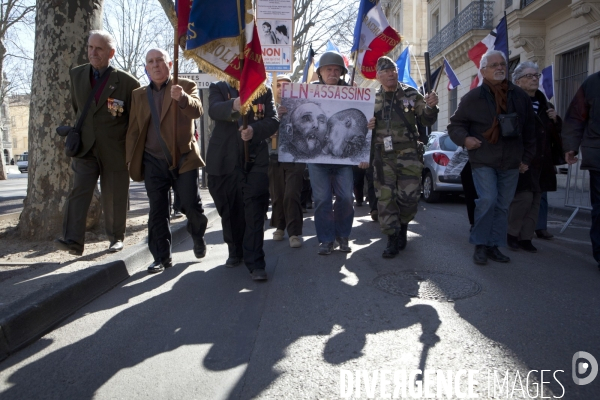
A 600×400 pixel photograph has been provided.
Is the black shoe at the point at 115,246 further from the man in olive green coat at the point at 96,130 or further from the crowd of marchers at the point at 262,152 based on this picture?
the man in olive green coat at the point at 96,130

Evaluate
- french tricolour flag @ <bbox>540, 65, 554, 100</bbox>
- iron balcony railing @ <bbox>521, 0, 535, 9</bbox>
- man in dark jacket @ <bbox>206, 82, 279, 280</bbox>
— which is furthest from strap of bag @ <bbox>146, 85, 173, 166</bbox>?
iron balcony railing @ <bbox>521, 0, 535, 9</bbox>

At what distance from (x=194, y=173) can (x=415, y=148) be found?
7.44 ft

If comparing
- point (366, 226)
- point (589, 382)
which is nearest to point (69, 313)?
point (589, 382)

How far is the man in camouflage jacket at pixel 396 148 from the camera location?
5.65 metres

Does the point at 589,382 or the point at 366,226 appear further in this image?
the point at 366,226

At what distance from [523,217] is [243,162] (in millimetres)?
3127

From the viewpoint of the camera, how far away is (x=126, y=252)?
539 cm

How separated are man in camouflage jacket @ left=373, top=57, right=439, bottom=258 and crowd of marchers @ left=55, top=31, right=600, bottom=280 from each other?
0.01 meters

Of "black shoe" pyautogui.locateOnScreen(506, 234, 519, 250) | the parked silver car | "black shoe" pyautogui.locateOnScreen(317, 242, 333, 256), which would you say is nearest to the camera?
"black shoe" pyautogui.locateOnScreen(317, 242, 333, 256)

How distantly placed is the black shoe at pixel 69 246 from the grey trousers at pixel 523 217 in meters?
4.41

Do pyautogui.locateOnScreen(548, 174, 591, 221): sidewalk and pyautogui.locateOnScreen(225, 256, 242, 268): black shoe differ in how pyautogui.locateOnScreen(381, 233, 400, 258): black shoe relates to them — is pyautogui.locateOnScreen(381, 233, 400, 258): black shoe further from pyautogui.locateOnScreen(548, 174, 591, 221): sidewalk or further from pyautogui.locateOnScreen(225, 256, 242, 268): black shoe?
pyautogui.locateOnScreen(548, 174, 591, 221): sidewalk

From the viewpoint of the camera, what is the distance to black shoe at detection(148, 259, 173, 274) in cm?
519

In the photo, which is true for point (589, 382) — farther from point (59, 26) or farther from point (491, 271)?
point (59, 26)

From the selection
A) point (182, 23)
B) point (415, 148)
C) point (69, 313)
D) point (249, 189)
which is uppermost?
point (182, 23)
